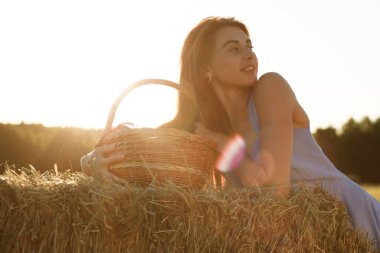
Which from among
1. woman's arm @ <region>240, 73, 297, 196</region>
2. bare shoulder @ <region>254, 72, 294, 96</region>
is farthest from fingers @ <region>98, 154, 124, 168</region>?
bare shoulder @ <region>254, 72, 294, 96</region>

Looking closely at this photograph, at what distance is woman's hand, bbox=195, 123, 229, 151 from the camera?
3742 mm

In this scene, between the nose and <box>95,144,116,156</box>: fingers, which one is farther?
the nose

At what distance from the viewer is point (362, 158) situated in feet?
99.2

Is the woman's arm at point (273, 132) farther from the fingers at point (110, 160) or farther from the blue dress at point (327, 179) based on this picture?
the fingers at point (110, 160)

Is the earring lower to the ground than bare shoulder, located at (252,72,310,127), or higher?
higher

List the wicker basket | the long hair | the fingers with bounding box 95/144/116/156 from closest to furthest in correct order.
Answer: the wicker basket
the fingers with bounding box 95/144/116/156
the long hair

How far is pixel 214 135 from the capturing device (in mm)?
3998

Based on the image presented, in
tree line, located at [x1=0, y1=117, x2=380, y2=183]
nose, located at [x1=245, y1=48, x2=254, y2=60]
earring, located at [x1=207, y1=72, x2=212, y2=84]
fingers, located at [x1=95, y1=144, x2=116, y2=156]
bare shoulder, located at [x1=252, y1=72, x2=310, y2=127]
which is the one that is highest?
nose, located at [x1=245, y1=48, x2=254, y2=60]

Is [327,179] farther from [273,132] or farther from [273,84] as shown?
[273,84]

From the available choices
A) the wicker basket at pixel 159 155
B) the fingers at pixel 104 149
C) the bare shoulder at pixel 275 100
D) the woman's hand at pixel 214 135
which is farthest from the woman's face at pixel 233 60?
the fingers at pixel 104 149

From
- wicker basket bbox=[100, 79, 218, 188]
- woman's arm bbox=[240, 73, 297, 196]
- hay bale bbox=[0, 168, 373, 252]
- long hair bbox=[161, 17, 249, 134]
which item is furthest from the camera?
long hair bbox=[161, 17, 249, 134]

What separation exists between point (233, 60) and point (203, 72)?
1.25 feet

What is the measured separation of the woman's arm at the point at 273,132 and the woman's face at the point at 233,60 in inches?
7.3

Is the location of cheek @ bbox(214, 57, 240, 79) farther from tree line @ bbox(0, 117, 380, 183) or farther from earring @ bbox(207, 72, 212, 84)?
tree line @ bbox(0, 117, 380, 183)
